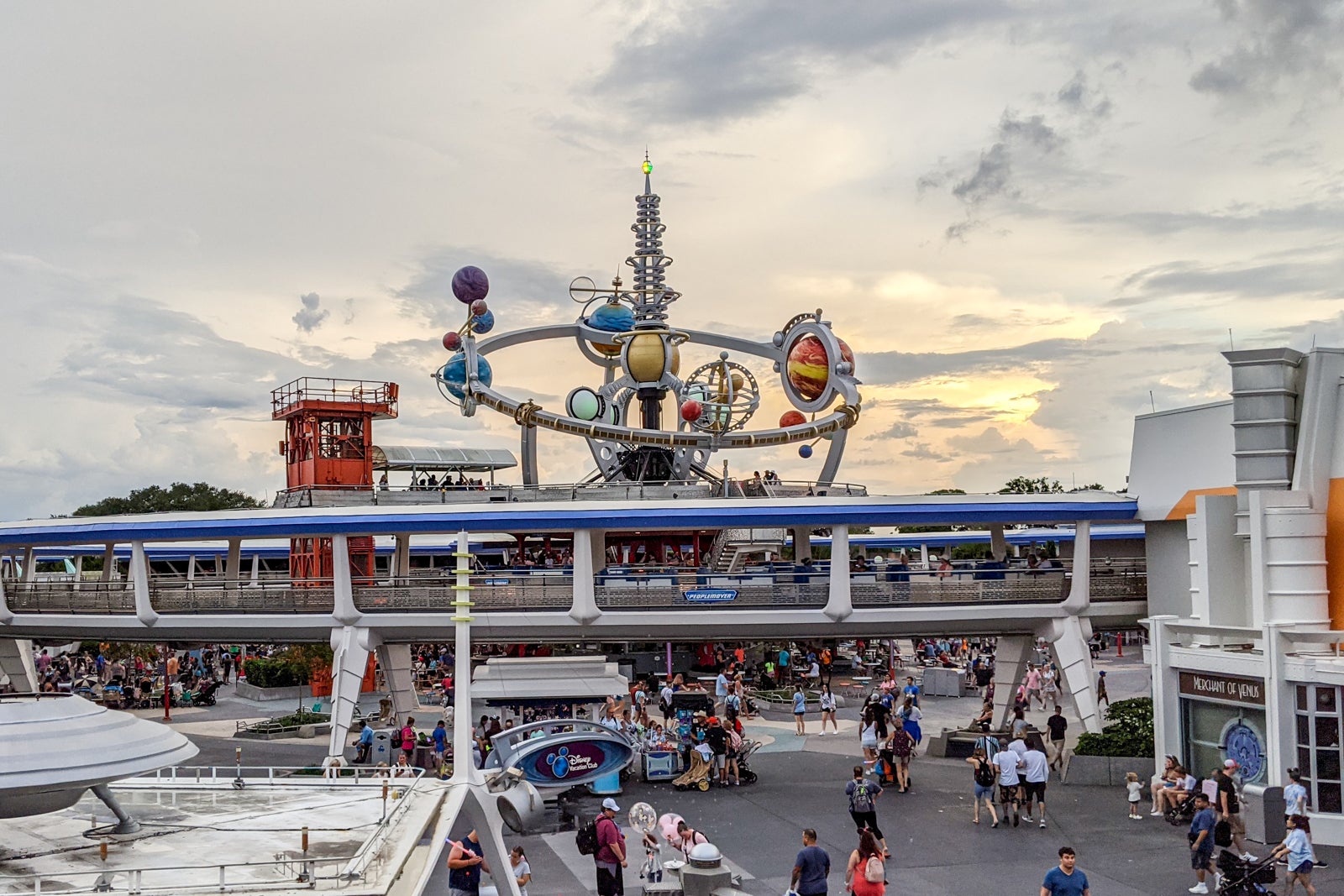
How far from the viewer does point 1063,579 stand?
30125 millimetres

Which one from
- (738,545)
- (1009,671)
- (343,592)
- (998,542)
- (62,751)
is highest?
(998,542)

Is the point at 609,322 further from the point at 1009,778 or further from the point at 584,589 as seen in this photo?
the point at 1009,778

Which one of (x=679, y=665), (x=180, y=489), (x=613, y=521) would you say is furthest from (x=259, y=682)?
(x=180, y=489)

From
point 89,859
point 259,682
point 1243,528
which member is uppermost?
point 1243,528

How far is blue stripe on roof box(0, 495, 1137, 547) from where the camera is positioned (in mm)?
29062

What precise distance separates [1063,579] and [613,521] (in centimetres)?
1083

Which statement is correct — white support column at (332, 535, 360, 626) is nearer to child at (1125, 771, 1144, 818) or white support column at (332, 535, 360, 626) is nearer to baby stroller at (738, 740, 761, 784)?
baby stroller at (738, 740, 761, 784)

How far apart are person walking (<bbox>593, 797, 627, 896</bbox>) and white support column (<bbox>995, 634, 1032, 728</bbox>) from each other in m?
16.1

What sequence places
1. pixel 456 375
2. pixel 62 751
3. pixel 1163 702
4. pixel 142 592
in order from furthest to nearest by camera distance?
1. pixel 456 375
2. pixel 142 592
3. pixel 1163 702
4. pixel 62 751

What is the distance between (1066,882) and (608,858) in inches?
238

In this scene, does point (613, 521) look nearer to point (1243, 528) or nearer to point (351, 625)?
point (351, 625)

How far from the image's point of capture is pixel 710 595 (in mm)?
29281

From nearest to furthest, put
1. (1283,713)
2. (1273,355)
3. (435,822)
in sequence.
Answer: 1. (435,822)
2. (1283,713)
3. (1273,355)

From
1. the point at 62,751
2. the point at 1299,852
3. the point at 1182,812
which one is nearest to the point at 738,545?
the point at 1182,812
